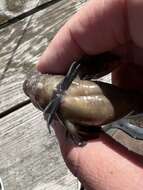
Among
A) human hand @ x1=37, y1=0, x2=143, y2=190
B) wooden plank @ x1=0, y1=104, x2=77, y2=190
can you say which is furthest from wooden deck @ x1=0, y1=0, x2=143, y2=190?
human hand @ x1=37, y1=0, x2=143, y2=190

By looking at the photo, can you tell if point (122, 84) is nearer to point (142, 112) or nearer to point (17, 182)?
point (142, 112)

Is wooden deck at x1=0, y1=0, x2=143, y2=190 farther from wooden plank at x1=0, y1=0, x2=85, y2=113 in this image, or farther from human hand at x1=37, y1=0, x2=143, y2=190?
human hand at x1=37, y1=0, x2=143, y2=190

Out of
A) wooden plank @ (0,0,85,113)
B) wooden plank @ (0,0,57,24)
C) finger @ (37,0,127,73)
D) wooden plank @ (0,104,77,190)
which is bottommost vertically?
wooden plank @ (0,104,77,190)

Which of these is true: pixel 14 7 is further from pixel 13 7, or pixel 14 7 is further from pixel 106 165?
pixel 106 165

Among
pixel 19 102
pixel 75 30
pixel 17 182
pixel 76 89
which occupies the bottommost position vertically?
pixel 17 182

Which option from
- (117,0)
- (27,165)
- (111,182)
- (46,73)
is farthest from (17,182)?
(117,0)

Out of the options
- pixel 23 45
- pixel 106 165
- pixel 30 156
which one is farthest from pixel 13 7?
pixel 106 165

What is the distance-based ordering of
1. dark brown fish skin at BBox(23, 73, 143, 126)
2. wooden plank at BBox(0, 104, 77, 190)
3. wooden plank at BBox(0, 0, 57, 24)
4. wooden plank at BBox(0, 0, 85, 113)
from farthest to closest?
wooden plank at BBox(0, 0, 57, 24) → wooden plank at BBox(0, 0, 85, 113) → wooden plank at BBox(0, 104, 77, 190) → dark brown fish skin at BBox(23, 73, 143, 126)
